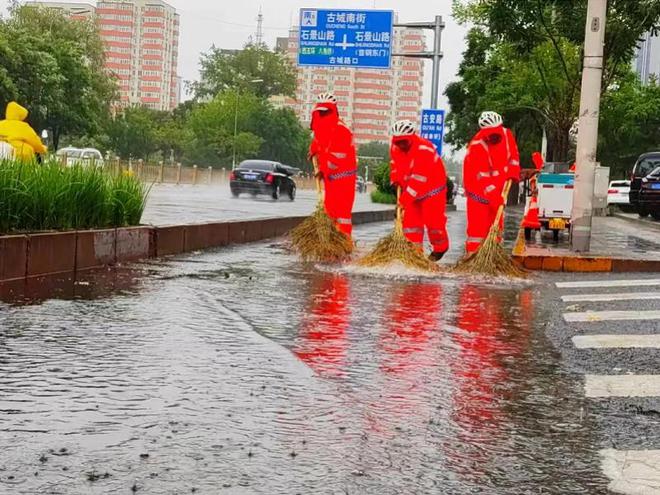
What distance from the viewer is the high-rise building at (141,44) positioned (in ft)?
536

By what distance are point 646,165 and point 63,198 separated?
27.6 m

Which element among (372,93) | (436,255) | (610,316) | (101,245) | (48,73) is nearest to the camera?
(610,316)

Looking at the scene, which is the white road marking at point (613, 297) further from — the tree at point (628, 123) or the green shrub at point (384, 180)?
the tree at point (628, 123)

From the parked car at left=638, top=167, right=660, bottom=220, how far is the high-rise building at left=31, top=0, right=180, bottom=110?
450 ft

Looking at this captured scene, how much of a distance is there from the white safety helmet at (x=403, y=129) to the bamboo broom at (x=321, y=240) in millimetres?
1702

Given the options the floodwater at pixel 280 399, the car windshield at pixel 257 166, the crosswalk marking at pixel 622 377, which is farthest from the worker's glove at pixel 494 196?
the car windshield at pixel 257 166

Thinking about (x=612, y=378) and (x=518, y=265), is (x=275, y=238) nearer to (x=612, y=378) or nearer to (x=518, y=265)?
(x=518, y=265)

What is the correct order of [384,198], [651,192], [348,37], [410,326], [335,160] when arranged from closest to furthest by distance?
[410,326] < [335,160] < [651,192] < [348,37] < [384,198]

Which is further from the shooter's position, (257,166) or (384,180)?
(384,180)

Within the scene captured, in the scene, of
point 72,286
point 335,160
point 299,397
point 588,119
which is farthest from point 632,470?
point 588,119

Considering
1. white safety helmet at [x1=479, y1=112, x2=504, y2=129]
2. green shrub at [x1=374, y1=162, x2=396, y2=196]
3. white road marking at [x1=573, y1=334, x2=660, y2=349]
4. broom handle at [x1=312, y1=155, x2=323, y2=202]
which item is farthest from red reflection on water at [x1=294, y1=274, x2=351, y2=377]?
green shrub at [x1=374, y1=162, x2=396, y2=196]

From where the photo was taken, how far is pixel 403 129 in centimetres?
1157

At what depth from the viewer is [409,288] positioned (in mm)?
9758

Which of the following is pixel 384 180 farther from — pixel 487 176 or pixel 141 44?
pixel 141 44
